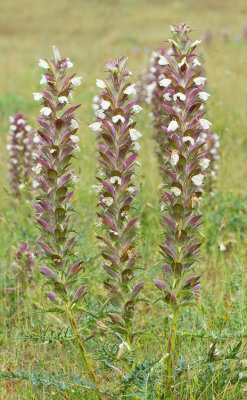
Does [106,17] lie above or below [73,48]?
above

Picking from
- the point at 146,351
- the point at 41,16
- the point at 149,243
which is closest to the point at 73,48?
the point at 41,16

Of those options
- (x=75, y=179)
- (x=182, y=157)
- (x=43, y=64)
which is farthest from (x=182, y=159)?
(x=43, y=64)

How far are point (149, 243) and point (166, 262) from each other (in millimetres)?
2457

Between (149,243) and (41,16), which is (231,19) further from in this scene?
(149,243)

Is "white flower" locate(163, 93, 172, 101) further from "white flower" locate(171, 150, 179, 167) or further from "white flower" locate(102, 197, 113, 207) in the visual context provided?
"white flower" locate(102, 197, 113, 207)

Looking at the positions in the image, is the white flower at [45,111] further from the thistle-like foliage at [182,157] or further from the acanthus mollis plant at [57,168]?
the thistle-like foliage at [182,157]

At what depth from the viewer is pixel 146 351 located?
11.4 feet

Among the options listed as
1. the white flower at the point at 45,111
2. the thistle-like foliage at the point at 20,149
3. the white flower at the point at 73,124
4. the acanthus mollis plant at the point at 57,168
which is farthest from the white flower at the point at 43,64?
the thistle-like foliage at the point at 20,149

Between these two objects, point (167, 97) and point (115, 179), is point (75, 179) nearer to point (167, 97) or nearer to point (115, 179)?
point (115, 179)

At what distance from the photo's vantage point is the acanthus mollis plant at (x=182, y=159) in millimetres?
2449

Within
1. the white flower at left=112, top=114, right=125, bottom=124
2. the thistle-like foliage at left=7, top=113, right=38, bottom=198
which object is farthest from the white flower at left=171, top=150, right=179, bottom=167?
the thistle-like foliage at left=7, top=113, right=38, bottom=198

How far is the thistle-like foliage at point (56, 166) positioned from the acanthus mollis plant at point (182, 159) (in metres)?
0.57

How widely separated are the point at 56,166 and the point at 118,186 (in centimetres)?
40

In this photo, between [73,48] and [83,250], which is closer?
[83,250]
